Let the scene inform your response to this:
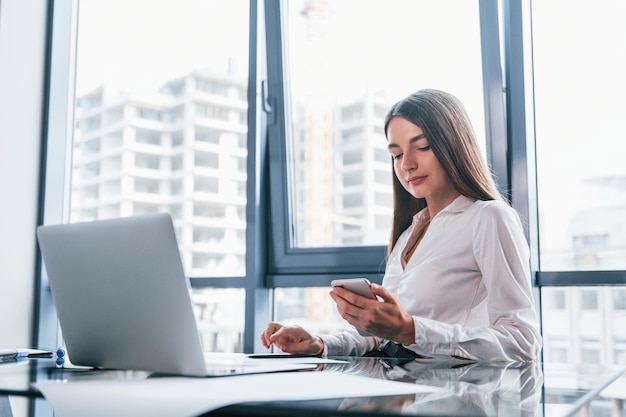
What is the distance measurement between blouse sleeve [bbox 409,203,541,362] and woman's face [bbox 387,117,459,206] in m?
0.23

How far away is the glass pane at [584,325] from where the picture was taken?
216cm

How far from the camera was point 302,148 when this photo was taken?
2.81 metres

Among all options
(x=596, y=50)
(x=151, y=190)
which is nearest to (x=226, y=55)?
(x=151, y=190)

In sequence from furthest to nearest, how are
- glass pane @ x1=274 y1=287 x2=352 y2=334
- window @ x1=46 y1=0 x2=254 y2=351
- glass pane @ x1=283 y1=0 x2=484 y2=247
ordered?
window @ x1=46 y1=0 x2=254 y2=351 < glass pane @ x1=274 y1=287 x2=352 y2=334 < glass pane @ x1=283 y1=0 x2=484 y2=247

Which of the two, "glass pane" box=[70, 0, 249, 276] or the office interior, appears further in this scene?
"glass pane" box=[70, 0, 249, 276]

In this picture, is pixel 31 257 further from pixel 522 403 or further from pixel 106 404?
pixel 522 403

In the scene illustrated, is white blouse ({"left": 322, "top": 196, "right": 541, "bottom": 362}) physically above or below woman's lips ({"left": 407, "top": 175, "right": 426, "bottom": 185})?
below

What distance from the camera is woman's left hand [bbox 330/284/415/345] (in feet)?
4.68

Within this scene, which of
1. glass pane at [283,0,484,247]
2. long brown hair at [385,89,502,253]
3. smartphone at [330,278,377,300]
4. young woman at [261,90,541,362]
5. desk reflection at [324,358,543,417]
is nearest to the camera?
desk reflection at [324,358,543,417]

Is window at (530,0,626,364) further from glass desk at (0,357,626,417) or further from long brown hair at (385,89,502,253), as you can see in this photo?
glass desk at (0,357,626,417)

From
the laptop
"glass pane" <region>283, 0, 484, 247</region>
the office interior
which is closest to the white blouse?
the laptop

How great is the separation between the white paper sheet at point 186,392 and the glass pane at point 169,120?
176cm

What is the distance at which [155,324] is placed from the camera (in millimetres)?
1109

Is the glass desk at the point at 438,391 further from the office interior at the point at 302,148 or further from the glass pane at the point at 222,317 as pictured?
the glass pane at the point at 222,317
